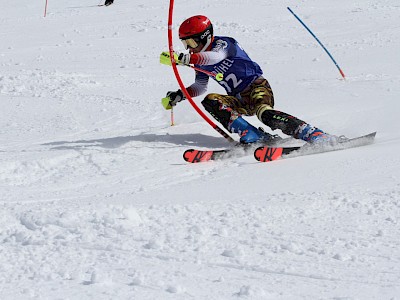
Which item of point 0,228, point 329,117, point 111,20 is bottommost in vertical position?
point 111,20

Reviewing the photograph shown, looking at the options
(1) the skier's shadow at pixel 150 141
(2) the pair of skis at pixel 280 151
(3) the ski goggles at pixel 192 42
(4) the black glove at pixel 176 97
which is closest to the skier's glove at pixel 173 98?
(4) the black glove at pixel 176 97

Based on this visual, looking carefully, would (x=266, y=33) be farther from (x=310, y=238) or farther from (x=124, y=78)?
(x=310, y=238)

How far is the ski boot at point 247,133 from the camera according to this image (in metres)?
6.17

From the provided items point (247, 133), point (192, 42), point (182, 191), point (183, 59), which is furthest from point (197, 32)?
point (182, 191)

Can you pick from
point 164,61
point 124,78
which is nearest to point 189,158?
point 164,61

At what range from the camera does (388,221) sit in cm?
379

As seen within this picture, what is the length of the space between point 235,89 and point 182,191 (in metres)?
2.14

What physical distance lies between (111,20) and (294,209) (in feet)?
40.9

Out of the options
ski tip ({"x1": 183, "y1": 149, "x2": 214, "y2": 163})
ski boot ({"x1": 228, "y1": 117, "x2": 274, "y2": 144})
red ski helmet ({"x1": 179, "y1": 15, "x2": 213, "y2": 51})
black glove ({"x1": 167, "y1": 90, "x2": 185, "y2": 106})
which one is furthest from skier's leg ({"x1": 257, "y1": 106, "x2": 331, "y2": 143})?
black glove ({"x1": 167, "y1": 90, "x2": 185, "y2": 106})

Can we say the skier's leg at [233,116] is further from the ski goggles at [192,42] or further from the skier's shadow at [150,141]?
the ski goggles at [192,42]

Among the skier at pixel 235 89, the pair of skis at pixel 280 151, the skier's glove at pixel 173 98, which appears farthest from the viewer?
the skier's glove at pixel 173 98

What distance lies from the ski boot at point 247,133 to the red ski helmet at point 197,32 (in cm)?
80

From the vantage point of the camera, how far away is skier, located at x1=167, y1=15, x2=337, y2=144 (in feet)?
20.1

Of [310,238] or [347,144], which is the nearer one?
[310,238]
